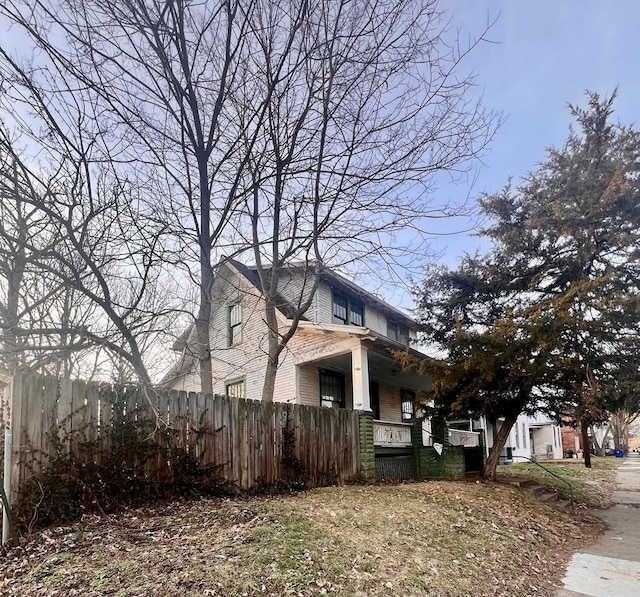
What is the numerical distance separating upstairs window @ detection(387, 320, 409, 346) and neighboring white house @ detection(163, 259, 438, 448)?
6 centimetres

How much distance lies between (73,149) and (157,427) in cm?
430

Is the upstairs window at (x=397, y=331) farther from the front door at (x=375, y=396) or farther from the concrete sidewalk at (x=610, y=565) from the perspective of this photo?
the concrete sidewalk at (x=610, y=565)

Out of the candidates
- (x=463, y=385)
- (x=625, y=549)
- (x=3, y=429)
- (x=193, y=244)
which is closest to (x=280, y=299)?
(x=193, y=244)

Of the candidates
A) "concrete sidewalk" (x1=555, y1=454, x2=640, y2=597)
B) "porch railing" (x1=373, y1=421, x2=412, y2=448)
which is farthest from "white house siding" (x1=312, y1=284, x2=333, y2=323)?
"concrete sidewalk" (x1=555, y1=454, x2=640, y2=597)

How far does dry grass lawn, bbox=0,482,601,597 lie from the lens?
455cm

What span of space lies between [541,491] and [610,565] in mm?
6518

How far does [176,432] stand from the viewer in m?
7.84

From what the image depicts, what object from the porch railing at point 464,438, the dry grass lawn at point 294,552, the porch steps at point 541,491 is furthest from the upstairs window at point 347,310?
the dry grass lawn at point 294,552

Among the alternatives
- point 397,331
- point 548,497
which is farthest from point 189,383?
point 548,497

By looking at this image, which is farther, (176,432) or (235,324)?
(235,324)

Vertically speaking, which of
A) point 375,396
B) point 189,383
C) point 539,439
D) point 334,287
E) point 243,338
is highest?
point 334,287

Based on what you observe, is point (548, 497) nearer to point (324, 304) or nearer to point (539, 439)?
point (324, 304)

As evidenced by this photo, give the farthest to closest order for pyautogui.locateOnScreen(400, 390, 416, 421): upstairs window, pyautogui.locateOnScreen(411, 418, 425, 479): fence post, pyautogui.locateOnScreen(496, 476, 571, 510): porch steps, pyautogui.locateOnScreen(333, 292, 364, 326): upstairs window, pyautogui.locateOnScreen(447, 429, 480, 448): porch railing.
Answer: pyautogui.locateOnScreen(400, 390, 416, 421): upstairs window < pyautogui.locateOnScreen(447, 429, 480, 448): porch railing < pyautogui.locateOnScreen(333, 292, 364, 326): upstairs window < pyautogui.locateOnScreen(411, 418, 425, 479): fence post < pyautogui.locateOnScreen(496, 476, 571, 510): porch steps

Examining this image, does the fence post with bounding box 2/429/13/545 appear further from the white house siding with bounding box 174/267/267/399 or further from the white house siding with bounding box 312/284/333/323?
the white house siding with bounding box 312/284/333/323
